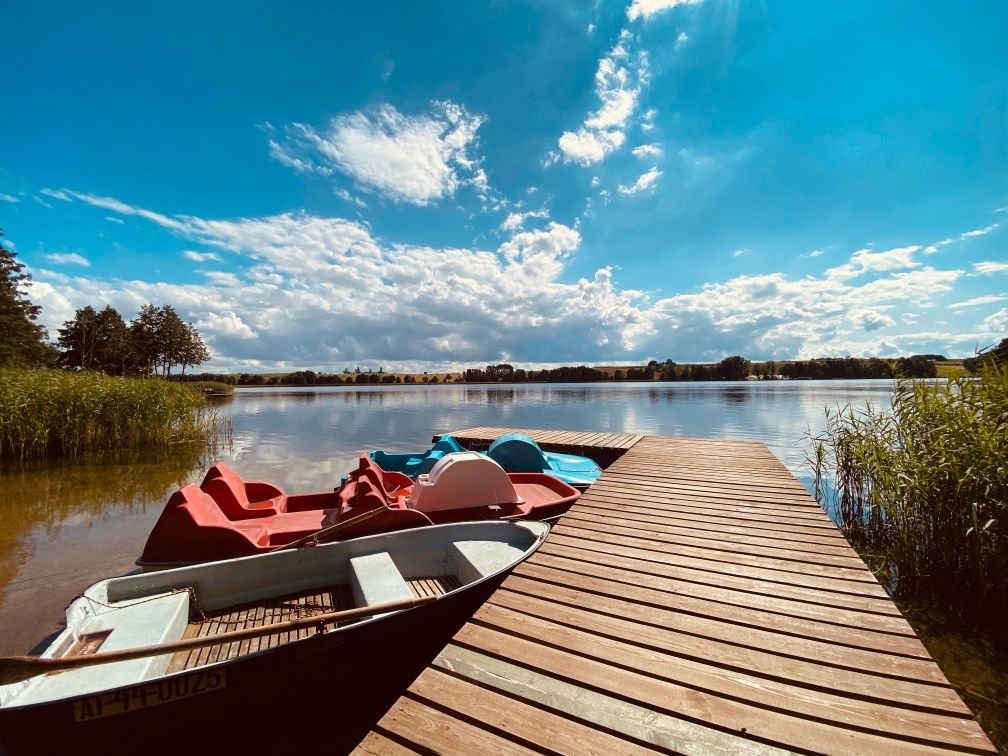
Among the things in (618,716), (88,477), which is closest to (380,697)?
(618,716)

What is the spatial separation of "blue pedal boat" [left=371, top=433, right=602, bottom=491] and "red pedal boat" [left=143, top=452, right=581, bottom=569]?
1.96 metres

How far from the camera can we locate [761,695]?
7.93 feet

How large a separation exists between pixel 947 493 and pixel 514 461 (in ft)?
22.8

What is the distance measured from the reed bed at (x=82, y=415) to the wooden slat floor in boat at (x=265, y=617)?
15.2m

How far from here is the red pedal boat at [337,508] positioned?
465cm

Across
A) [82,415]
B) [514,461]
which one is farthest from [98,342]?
[514,461]

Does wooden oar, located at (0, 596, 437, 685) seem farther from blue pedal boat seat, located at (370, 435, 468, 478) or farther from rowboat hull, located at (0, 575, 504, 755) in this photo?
blue pedal boat seat, located at (370, 435, 468, 478)

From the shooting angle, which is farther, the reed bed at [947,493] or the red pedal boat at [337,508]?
the reed bed at [947,493]

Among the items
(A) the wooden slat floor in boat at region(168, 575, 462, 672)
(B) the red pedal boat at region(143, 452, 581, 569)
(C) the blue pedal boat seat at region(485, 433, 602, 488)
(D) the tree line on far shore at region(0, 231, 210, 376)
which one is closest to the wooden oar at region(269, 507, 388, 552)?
(B) the red pedal boat at region(143, 452, 581, 569)

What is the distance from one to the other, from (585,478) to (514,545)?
17.9 ft

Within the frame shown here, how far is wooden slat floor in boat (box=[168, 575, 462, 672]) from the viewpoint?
11.1ft

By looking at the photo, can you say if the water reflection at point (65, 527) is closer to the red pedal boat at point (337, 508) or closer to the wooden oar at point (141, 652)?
the red pedal boat at point (337, 508)

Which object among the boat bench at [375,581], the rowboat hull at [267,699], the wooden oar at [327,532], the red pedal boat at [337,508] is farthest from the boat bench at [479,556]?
the wooden oar at [327,532]

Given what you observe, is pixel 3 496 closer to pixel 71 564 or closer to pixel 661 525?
pixel 71 564
